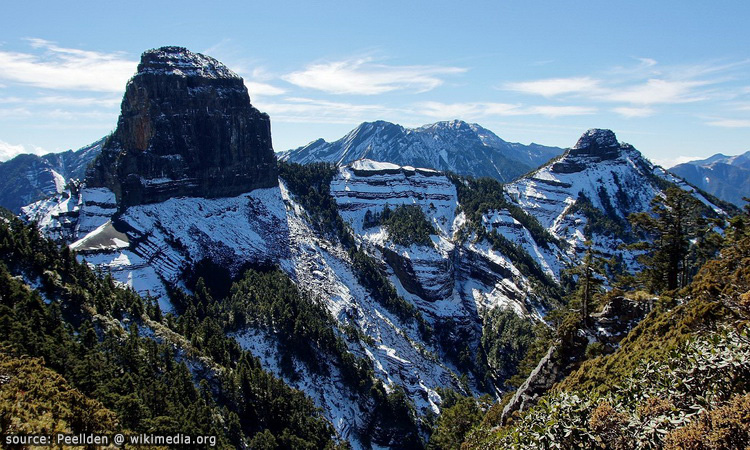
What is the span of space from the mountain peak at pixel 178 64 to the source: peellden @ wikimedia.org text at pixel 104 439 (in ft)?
443

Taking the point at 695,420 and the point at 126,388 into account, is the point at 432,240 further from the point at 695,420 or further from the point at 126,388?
the point at 695,420

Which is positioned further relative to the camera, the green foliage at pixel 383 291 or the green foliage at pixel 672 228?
the green foliage at pixel 383 291

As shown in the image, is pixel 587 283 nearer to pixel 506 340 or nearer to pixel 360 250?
pixel 506 340

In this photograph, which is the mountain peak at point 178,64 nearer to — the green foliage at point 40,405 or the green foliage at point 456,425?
the green foliage at point 40,405

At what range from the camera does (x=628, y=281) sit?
61.5 meters

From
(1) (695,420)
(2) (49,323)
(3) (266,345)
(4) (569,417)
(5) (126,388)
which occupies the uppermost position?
(1) (695,420)

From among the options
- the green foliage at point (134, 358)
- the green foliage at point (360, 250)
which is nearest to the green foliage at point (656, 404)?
the green foliage at point (134, 358)

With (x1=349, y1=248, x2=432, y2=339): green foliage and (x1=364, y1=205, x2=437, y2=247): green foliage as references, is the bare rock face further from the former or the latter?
(x1=364, y1=205, x2=437, y2=247): green foliage

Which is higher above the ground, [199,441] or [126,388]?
[126,388]

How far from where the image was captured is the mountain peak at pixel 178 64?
513 ft

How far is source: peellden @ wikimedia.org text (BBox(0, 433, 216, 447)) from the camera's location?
1259 inches

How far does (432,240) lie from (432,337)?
45.7 m

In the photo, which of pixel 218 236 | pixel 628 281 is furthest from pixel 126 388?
pixel 218 236

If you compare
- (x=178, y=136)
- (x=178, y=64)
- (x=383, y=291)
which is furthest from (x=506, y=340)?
(x=178, y=64)
